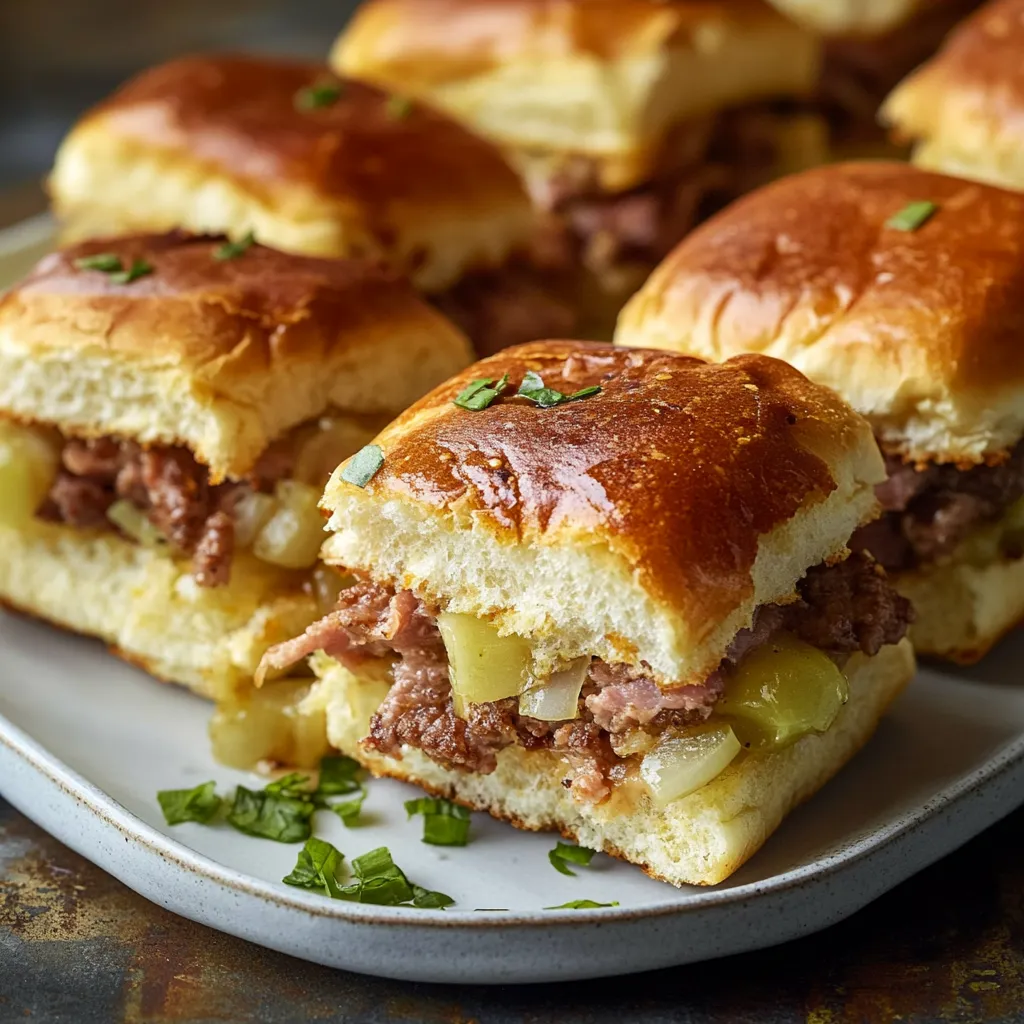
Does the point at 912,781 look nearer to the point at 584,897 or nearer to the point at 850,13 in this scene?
the point at 584,897

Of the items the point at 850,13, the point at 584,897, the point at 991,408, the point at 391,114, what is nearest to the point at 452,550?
the point at 584,897

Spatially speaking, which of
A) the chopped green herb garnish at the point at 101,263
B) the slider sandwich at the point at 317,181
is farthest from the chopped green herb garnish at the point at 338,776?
the slider sandwich at the point at 317,181

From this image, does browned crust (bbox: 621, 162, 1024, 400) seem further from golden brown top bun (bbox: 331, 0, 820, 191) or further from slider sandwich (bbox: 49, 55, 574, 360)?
golden brown top bun (bbox: 331, 0, 820, 191)

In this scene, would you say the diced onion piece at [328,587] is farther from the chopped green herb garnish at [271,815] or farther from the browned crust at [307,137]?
the browned crust at [307,137]

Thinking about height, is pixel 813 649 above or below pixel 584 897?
above

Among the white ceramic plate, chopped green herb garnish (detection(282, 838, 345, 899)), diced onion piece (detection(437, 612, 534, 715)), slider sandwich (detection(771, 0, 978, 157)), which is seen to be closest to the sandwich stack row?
diced onion piece (detection(437, 612, 534, 715))

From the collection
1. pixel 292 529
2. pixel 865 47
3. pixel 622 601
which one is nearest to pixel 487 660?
pixel 622 601
